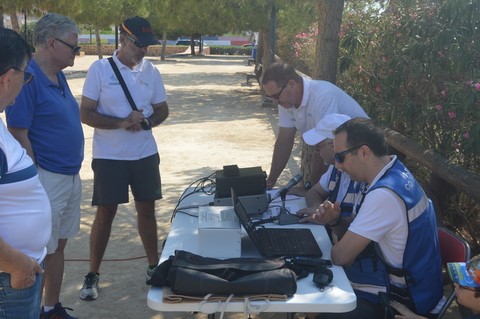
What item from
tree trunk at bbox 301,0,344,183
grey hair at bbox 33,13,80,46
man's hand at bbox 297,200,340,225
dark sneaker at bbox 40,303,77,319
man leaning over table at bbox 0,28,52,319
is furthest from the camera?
tree trunk at bbox 301,0,344,183

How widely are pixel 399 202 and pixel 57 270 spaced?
2226 millimetres

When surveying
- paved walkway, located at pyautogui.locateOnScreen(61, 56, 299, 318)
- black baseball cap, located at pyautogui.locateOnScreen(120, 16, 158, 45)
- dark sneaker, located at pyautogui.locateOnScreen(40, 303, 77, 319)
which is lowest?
paved walkway, located at pyautogui.locateOnScreen(61, 56, 299, 318)

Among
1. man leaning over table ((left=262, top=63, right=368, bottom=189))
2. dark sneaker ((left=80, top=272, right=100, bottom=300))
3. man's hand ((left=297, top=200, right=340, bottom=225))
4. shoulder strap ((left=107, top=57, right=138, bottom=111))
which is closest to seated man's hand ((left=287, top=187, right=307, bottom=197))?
man leaning over table ((left=262, top=63, right=368, bottom=189))

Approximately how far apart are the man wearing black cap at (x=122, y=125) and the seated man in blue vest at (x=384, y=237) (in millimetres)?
1792

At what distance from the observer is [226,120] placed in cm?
1373

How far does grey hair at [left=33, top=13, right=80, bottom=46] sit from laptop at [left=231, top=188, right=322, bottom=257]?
1447 millimetres

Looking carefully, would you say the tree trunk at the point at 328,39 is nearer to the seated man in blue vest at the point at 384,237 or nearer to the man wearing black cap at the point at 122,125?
the man wearing black cap at the point at 122,125

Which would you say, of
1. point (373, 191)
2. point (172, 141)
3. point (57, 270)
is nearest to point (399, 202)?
point (373, 191)

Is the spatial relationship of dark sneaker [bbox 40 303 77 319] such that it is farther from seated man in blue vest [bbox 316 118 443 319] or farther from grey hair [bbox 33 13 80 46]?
seated man in blue vest [bbox 316 118 443 319]

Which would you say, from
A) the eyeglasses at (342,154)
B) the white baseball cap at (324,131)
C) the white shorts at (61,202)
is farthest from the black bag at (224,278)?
the white shorts at (61,202)

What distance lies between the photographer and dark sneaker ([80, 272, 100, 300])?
4293 mm

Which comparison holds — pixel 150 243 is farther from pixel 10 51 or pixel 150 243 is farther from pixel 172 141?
pixel 172 141

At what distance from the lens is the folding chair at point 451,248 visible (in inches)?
112

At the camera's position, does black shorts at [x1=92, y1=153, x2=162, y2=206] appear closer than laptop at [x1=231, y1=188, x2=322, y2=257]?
No
